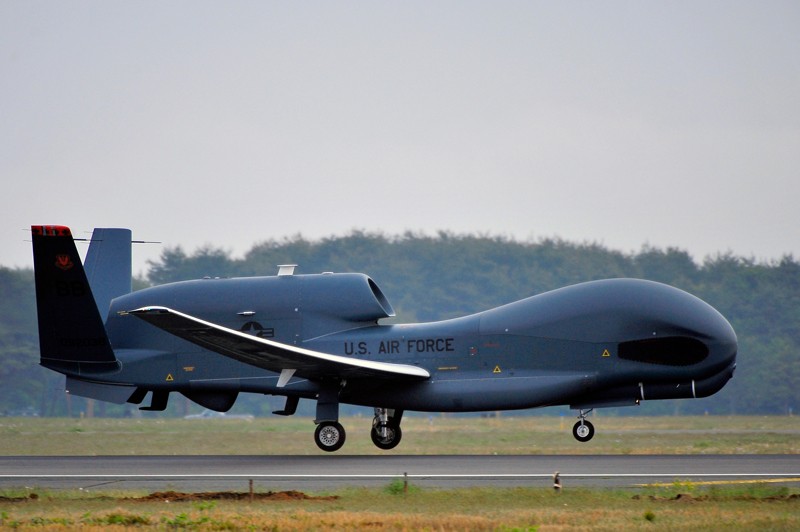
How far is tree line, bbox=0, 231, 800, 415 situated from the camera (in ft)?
202

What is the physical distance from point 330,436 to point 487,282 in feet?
179

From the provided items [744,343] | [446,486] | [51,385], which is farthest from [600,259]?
[446,486]

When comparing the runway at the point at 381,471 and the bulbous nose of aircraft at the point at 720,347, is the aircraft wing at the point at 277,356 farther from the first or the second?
the bulbous nose of aircraft at the point at 720,347

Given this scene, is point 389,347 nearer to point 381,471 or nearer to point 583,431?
point 583,431

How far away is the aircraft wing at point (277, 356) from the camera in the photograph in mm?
21188

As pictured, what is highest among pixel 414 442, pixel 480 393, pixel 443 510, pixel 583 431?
pixel 480 393

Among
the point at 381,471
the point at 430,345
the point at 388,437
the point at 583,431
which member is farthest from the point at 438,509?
the point at 388,437

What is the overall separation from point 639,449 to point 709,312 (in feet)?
16.0

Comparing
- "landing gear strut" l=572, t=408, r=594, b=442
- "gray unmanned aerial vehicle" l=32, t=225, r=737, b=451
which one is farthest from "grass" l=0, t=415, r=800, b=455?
"gray unmanned aerial vehicle" l=32, t=225, r=737, b=451

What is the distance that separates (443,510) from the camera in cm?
1525

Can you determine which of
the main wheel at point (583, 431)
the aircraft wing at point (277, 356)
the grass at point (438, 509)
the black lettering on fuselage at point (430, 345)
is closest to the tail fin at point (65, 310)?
the aircraft wing at point (277, 356)

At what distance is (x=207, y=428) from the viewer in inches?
1586

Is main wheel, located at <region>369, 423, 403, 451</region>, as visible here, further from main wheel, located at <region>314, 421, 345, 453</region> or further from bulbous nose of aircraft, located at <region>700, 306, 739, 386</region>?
bulbous nose of aircraft, located at <region>700, 306, 739, 386</region>

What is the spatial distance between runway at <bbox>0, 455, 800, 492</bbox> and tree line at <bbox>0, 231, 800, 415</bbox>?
31771 mm
